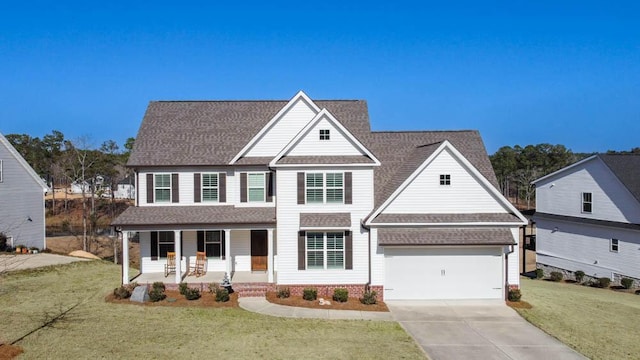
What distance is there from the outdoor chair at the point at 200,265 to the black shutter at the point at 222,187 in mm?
2760

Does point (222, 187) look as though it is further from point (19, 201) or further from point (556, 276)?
point (556, 276)

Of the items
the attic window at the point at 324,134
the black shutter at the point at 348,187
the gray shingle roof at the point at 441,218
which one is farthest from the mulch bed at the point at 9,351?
the attic window at the point at 324,134

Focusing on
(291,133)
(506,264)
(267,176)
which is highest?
(291,133)

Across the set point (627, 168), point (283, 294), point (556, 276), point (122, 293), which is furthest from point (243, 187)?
point (627, 168)

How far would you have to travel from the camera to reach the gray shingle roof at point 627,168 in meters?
26.1

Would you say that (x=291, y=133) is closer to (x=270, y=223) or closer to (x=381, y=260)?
(x=270, y=223)

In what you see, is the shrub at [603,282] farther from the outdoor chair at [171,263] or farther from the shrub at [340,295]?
the outdoor chair at [171,263]

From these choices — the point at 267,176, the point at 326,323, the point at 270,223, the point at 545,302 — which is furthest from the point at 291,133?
the point at 545,302

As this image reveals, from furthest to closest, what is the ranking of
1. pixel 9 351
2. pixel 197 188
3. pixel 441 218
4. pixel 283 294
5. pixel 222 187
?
pixel 222 187 → pixel 197 188 → pixel 441 218 → pixel 283 294 → pixel 9 351

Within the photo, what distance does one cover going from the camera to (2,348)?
42.2ft

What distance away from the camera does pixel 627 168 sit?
27.3m

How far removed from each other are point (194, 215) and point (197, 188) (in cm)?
165

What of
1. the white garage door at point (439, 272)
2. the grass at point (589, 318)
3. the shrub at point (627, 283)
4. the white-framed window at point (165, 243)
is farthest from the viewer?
the shrub at point (627, 283)

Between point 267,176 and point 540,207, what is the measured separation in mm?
20859
